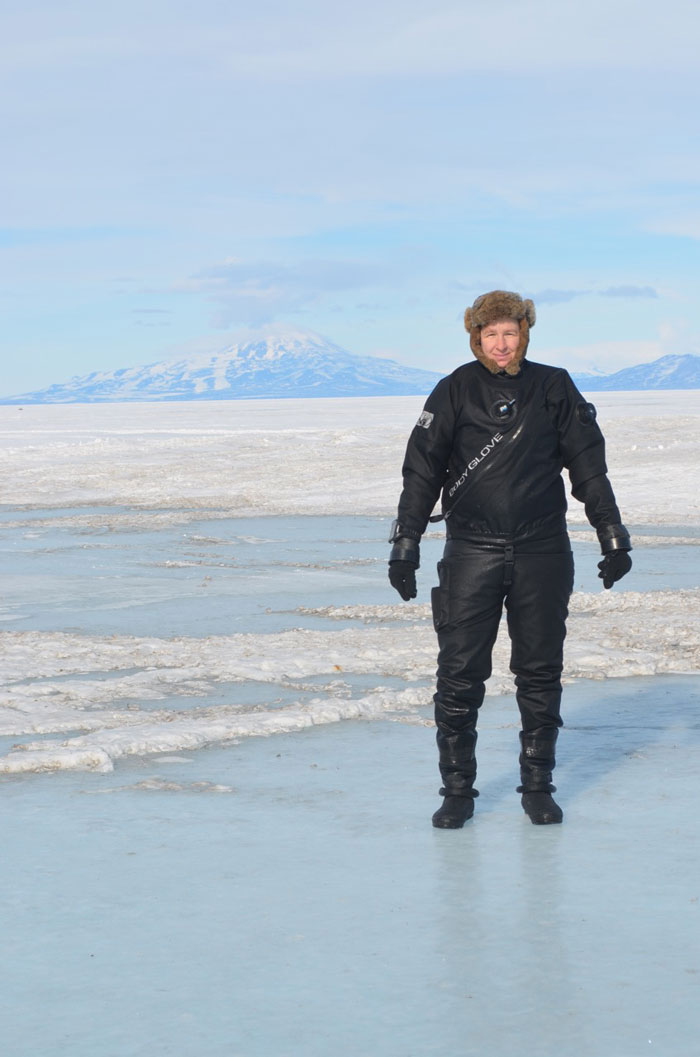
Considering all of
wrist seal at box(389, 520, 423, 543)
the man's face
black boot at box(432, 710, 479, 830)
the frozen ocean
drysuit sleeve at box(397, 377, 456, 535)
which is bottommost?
the frozen ocean

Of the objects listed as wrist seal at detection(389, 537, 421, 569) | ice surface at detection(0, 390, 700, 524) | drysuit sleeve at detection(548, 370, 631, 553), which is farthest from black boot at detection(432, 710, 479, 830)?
ice surface at detection(0, 390, 700, 524)

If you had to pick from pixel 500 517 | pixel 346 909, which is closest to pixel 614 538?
pixel 500 517

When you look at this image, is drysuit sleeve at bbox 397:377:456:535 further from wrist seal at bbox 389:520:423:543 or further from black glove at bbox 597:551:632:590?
black glove at bbox 597:551:632:590

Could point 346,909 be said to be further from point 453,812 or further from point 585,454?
point 585,454

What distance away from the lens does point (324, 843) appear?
4238mm

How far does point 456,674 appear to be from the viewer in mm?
4500

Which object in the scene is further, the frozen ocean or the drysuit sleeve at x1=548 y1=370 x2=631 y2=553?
the drysuit sleeve at x1=548 y1=370 x2=631 y2=553

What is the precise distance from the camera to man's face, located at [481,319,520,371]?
14.5ft

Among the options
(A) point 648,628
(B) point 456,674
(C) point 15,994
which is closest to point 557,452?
(B) point 456,674

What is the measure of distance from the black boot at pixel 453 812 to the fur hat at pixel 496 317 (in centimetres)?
147

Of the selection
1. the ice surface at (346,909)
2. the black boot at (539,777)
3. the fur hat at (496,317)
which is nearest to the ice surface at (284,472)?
the ice surface at (346,909)

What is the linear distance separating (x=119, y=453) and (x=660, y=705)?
26738 millimetres

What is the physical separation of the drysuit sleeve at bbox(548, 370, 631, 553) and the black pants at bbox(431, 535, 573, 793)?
15 centimetres

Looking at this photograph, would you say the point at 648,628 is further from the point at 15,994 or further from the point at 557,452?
the point at 15,994
